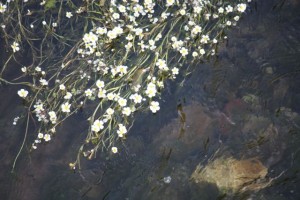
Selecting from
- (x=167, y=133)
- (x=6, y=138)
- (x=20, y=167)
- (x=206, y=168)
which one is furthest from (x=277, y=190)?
(x=6, y=138)

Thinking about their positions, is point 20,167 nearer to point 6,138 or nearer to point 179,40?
point 6,138

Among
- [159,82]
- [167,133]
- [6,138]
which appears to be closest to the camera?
[159,82]

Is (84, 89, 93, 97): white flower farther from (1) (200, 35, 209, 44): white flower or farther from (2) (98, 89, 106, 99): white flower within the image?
(1) (200, 35, 209, 44): white flower

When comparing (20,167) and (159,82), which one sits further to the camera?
(20,167)

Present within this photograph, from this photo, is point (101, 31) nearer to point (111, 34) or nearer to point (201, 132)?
point (111, 34)

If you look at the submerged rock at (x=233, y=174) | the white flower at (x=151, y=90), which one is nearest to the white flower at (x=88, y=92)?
the white flower at (x=151, y=90)

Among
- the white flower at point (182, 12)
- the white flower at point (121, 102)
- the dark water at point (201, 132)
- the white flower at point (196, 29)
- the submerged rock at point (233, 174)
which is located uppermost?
the white flower at point (182, 12)

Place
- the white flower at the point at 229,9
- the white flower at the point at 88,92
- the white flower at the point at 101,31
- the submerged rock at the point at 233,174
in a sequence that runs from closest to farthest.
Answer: the submerged rock at the point at 233,174 < the white flower at the point at 88,92 < the white flower at the point at 101,31 < the white flower at the point at 229,9

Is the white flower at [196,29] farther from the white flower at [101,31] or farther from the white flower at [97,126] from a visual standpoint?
the white flower at [97,126]
